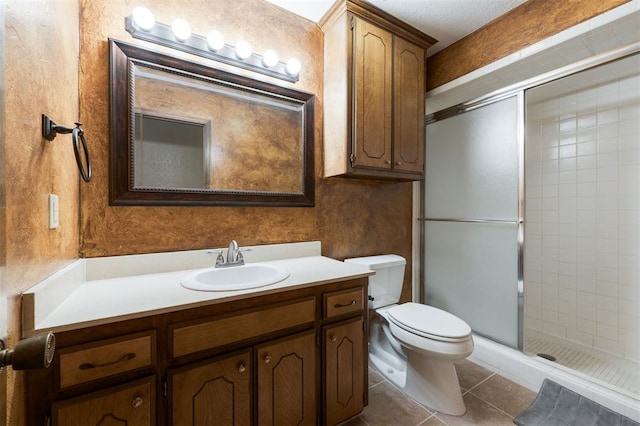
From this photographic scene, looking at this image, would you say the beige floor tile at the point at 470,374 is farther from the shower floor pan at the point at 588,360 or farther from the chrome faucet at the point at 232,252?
the chrome faucet at the point at 232,252

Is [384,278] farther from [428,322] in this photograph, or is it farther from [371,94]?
[371,94]

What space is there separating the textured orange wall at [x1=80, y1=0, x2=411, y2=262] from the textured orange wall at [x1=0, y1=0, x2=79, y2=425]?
125 mm

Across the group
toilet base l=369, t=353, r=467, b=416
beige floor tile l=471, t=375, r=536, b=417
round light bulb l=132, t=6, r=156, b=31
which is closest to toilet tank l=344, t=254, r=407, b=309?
toilet base l=369, t=353, r=467, b=416

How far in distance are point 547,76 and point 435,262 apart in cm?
149

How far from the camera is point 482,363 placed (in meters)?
1.95

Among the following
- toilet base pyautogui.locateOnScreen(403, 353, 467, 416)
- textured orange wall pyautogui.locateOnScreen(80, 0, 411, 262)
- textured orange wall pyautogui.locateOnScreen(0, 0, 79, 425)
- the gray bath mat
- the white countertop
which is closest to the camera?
textured orange wall pyautogui.locateOnScreen(0, 0, 79, 425)

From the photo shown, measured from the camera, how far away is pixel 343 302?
1338 millimetres

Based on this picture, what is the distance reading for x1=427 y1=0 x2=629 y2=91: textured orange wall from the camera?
1.44m

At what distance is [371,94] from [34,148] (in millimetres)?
1584

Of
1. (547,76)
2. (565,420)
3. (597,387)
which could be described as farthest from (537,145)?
(565,420)

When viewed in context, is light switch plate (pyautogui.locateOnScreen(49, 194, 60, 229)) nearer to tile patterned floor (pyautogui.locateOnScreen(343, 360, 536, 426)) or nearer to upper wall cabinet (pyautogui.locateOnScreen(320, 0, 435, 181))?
upper wall cabinet (pyautogui.locateOnScreen(320, 0, 435, 181))

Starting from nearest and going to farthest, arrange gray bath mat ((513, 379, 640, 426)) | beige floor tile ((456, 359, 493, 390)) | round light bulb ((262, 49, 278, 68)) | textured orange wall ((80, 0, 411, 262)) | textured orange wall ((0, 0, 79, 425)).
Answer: textured orange wall ((0, 0, 79, 425)), textured orange wall ((80, 0, 411, 262)), gray bath mat ((513, 379, 640, 426)), round light bulb ((262, 49, 278, 68)), beige floor tile ((456, 359, 493, 390))

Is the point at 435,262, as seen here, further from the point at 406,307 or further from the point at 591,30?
the point at 591,30

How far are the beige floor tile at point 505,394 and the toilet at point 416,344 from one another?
9.3 inches
